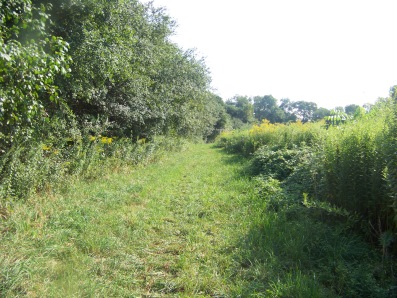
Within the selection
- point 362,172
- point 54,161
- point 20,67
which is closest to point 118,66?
point 54,161

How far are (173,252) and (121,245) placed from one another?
718 millimetres

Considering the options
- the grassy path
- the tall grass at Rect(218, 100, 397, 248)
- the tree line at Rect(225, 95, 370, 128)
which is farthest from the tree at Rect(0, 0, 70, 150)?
the tree line at Rect(225, 95, 370, 128)

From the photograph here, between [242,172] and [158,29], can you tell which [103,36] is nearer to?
[242,172]

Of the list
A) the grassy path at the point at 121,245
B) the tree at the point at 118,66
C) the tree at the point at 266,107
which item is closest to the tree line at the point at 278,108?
the tree at the point at 266,107

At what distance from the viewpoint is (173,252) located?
3.31 m

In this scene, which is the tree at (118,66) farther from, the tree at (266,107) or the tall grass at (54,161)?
Answer: the tree at (266,107)

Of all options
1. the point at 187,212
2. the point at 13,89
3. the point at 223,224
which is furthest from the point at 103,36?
the point at 223,224

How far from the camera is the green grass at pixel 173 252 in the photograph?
8.05ft

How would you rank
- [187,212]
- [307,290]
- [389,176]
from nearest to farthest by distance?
[307,290], [389,176], [187,212]

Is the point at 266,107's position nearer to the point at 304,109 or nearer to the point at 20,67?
the point at 304,109

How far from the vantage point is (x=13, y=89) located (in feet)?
10.9

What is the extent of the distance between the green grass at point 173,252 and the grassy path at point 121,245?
1cm

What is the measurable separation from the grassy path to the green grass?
12mm

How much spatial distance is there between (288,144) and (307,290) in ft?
22.7
